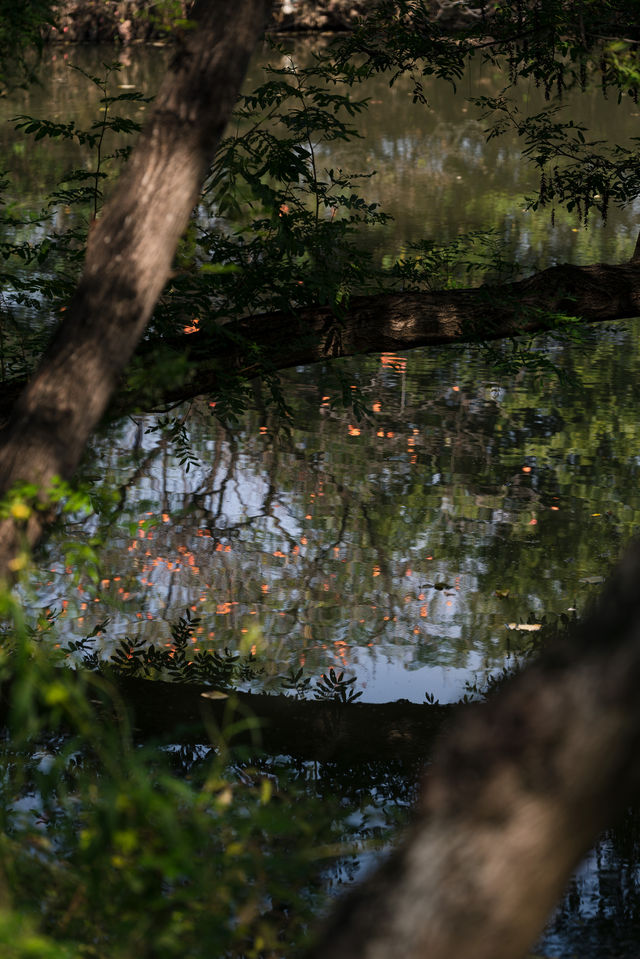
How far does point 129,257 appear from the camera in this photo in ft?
10.7

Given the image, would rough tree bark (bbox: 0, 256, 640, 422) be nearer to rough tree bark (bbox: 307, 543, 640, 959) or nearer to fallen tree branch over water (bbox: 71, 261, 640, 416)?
fallen tree branch over water (bbox: 71, 261, 640, 416)

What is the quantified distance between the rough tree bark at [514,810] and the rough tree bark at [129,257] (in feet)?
5.56

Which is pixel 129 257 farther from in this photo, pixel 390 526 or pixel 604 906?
pixel 390 526

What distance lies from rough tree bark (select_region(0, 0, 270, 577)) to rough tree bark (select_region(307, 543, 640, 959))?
66.7 inches

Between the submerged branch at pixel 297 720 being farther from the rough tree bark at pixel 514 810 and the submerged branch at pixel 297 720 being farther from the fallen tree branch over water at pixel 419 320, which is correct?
the rough tree bark at pixel 514 810

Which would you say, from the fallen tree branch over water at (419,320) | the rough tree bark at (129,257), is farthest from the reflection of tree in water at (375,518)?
the rough tree bark at (129,257)

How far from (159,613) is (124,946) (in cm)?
349

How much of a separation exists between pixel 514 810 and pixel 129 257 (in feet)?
6.84

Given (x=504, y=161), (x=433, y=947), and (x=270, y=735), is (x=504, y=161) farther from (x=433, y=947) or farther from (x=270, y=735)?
(x=433, y=947)

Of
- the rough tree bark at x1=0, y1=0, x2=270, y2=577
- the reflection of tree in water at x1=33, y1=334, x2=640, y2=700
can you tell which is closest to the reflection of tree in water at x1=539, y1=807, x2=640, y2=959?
the reflection of tree in water at x1=33, y1=334, x2=640, y2=700

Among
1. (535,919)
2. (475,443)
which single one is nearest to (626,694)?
(535,919)

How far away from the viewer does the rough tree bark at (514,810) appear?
184 cm

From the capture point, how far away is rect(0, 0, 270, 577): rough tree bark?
3.21 meters

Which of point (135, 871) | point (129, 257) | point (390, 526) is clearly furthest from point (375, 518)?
point (135, 871)
